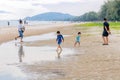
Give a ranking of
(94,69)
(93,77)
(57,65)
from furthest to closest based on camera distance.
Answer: (57,65)
(94,69)
(93,77)

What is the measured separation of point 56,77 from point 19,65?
3.67 meters

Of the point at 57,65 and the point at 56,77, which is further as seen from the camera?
the point at 57,65

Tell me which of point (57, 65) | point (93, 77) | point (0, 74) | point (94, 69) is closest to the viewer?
point (93, 77)

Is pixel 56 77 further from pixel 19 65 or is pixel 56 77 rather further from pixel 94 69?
pixel 19 65

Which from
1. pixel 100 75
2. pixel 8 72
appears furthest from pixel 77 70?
pixel 8 72

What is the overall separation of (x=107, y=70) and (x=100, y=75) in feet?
3.74

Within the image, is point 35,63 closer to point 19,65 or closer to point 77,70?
point 19,65

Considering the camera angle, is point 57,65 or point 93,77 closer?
point 93,77

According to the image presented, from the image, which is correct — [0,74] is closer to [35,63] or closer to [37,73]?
[37,73]

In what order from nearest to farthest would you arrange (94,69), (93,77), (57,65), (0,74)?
(93,77) < (0,74) < (94,69) < (57,65)

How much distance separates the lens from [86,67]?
46.8ft

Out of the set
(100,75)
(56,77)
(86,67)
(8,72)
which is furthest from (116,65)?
(8,72)

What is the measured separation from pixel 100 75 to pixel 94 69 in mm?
1426

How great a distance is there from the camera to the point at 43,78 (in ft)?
38.8
